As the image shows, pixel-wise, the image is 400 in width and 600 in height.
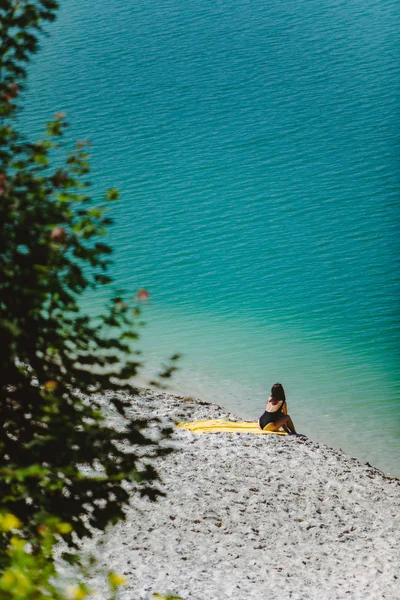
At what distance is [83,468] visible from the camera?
28.6 ft

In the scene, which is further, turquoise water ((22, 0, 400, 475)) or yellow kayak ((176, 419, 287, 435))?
→ turquoise water ((22, 0, 400, 475))

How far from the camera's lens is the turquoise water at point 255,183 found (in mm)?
13656

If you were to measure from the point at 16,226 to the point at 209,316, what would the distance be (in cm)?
1223

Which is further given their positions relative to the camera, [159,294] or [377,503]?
[159,294]

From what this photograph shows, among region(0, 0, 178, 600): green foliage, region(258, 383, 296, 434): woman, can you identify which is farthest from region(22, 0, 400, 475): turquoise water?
region(0, 0, 178, 600): green foliage

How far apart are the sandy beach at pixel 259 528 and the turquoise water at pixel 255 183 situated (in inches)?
61.0

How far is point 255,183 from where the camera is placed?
20922 mm

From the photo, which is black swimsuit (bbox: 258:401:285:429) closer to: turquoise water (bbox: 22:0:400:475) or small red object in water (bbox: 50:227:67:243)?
turquoise water (bbox: 22:0:400:475)

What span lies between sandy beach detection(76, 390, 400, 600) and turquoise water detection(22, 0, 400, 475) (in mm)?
1548

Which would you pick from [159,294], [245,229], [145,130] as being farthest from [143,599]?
[145,130]

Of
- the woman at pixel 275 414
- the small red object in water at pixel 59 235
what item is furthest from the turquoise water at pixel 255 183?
the small red object in water at pixel 59 235

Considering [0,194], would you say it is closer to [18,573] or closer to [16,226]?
[16,226]

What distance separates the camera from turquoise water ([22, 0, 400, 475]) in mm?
13656

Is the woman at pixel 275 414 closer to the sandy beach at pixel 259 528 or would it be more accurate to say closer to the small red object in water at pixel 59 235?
the sandy beach at pixel 259 528
